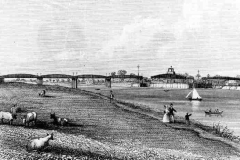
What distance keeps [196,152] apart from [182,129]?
23.4 ft

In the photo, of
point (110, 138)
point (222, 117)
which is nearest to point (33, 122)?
point (110, 138)

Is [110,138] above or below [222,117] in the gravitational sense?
above

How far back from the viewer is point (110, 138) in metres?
20.2

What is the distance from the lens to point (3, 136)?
15648 mm

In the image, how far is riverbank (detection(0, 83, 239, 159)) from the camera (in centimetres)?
1534

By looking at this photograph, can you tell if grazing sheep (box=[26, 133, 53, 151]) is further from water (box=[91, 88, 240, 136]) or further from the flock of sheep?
water (box=[91, 88, 240, 136])

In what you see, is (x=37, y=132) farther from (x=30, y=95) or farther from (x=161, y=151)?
(x=30, y=95)

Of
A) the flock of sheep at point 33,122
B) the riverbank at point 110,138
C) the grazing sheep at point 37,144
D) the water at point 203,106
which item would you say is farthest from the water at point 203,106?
the grazing sheep at point 37,144

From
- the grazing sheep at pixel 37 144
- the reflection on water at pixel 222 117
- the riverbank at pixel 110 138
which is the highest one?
the grazing sheep at pixel 37 144

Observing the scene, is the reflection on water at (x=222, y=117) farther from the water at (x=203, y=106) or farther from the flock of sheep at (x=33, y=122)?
the flock of sheep at (x=33, y=122)

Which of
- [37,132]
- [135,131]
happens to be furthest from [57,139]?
[135,131]

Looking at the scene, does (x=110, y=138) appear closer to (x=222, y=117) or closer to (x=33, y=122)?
(x=33, y=122)

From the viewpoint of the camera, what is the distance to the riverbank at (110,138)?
50.3 feet

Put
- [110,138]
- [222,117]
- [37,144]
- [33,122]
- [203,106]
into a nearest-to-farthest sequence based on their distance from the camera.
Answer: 1. [37,144]
2. [110,138]
3. [33,122]
4. [222,117]
5. [203,106]
